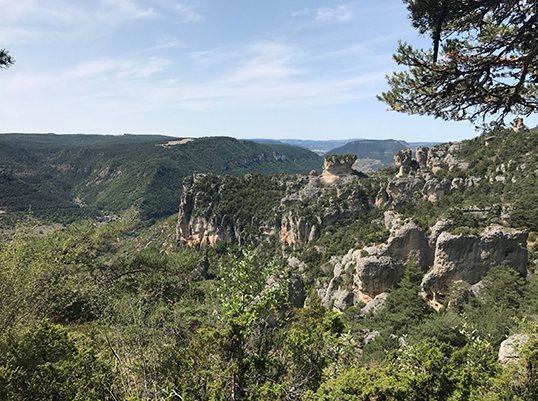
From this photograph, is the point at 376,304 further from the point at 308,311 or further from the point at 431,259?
the point at 308,311

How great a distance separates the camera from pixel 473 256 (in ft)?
73.1

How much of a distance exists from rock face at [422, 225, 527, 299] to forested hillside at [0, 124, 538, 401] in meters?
0.10

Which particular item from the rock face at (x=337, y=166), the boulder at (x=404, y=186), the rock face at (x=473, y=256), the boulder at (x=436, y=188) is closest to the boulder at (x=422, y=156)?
the boulder at (x=404, y=186)

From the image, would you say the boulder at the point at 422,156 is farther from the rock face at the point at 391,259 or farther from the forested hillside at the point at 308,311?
the rock face at the point at 391,259

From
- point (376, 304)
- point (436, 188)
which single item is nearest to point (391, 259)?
point (376, 304)

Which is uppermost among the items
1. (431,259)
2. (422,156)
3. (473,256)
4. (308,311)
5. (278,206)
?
(422,156)

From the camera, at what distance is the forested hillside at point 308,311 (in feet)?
24.8

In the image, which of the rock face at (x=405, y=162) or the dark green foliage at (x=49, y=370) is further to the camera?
the rock face at (x=405, y=162)

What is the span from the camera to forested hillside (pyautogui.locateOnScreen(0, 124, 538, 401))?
7.55 metres

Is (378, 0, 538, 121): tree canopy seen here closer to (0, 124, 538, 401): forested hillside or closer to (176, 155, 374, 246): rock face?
(0, 124, 538, 401): forested hillside

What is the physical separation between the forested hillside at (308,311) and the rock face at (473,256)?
10 centimetres

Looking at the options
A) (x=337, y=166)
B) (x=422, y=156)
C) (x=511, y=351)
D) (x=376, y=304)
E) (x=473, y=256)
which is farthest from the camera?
(x=337, y=166)

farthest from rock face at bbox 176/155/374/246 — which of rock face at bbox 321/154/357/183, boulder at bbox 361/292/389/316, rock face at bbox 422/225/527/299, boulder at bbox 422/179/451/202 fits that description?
rock face at bbox 422/225/527/299

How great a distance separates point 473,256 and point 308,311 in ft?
54.1
